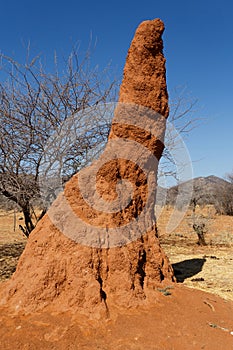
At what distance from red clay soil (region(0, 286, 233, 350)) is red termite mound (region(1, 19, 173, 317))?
0.57 feet

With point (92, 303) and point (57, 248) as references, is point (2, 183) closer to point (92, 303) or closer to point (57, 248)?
point (57, 248)

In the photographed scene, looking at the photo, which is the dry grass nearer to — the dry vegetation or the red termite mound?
the dry vegetation

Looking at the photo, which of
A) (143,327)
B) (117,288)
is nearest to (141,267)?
(117,288)

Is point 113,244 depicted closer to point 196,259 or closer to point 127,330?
point 127,330

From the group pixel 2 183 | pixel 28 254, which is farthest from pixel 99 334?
pixel 2 183

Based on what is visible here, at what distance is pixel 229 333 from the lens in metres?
3.61

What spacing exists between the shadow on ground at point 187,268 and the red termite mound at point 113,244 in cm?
181

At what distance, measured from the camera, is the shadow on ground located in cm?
660

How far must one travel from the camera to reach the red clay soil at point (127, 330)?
127 inches

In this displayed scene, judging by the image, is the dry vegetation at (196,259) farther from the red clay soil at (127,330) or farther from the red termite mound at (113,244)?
the red clay soil at (127,330)

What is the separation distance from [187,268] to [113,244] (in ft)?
12.3

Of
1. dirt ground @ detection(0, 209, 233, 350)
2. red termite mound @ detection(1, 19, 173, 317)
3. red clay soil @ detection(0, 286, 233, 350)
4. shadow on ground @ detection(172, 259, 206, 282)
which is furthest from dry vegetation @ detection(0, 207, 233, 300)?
red clay soil @ detection(0, 286, 233, 350)

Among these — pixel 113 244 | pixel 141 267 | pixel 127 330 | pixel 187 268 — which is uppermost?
pixel 113 244

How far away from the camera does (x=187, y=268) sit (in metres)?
7.38
